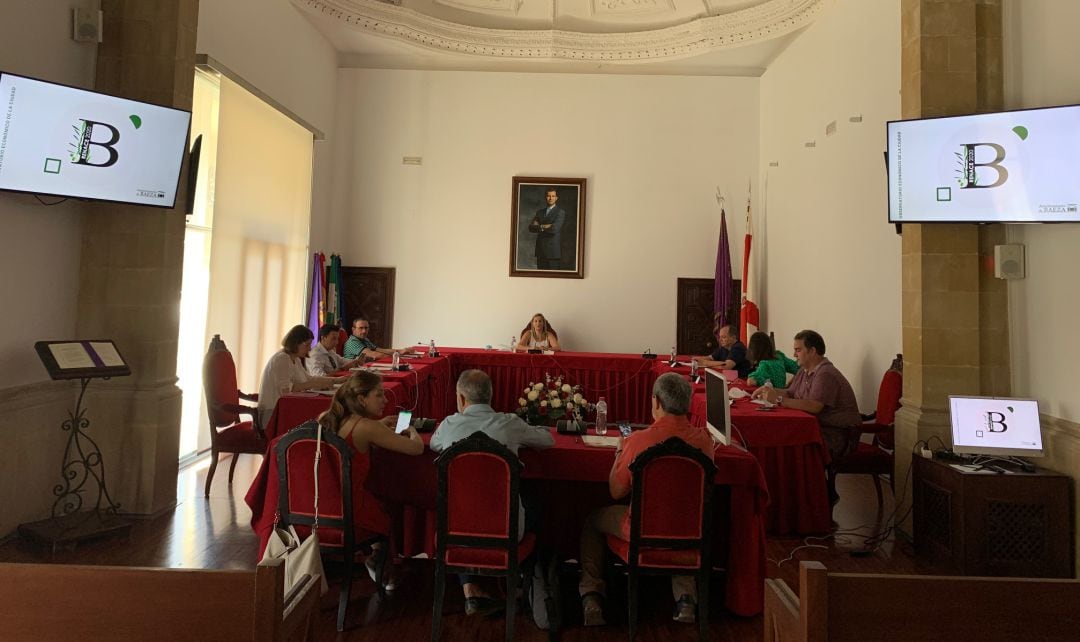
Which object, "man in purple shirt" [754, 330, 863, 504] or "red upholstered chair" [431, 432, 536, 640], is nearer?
"red upholstered chair" [431, 432, 536, 640]

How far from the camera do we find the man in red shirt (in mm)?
2748

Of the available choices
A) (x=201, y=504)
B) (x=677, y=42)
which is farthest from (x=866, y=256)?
(x=201, y=504)

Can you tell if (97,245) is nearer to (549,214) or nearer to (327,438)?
(327,438)

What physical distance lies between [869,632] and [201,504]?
15.1 feet

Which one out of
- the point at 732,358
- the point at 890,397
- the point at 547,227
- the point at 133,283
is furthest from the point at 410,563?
the point at 547,227

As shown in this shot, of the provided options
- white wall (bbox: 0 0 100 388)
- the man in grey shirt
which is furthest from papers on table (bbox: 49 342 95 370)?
the man in grey shirt

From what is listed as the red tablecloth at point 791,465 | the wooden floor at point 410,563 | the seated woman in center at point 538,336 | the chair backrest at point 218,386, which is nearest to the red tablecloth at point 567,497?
the wooden floor at point 410,563

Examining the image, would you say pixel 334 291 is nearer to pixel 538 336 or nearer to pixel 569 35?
pixel 538 336

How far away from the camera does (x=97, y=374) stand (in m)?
3.69

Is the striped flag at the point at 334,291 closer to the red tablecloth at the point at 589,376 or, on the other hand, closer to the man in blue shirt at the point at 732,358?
the red tablecloth at the point at 589,376

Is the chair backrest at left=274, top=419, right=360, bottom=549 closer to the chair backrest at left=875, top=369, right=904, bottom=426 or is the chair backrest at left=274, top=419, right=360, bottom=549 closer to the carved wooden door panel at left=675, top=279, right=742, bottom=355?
the chair backrest at left=875, top=369, right=904, bottom=426

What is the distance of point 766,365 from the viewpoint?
549 cm

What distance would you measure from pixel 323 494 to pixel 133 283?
8.37 feet

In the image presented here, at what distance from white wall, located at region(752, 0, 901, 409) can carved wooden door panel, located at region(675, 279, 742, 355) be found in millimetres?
777
